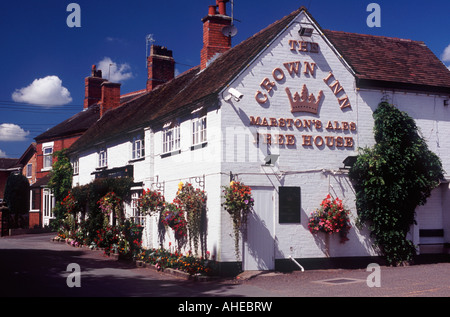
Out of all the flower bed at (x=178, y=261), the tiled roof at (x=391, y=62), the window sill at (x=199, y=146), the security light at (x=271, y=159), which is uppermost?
the tiled roof at (x=391, y=62)

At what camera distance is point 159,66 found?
28.3 meters

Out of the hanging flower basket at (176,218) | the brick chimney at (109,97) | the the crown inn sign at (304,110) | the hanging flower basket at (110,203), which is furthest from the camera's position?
the brick chimney at (109,97)

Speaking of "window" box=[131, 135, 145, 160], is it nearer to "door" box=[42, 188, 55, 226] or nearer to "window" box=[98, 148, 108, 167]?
"window" box=[98, 148, 108, 167]

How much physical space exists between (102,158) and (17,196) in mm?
17347

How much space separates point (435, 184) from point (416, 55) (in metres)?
5.96

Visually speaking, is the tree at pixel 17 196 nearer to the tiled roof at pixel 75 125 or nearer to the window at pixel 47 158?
the window at pixel 47 158

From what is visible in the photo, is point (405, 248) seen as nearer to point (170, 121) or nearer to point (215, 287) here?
point (215, 287)

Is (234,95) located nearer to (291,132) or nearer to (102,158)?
(291,132)

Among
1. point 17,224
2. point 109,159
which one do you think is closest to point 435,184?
point 109,159

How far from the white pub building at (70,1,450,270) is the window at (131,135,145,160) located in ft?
5.14

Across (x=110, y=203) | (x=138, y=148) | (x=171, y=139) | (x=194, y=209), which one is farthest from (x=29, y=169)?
(x=194, y=209)

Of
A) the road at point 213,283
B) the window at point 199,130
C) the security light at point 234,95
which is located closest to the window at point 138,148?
the window at point 199,130

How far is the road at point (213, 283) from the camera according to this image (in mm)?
11328

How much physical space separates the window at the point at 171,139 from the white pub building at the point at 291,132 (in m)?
0.04
